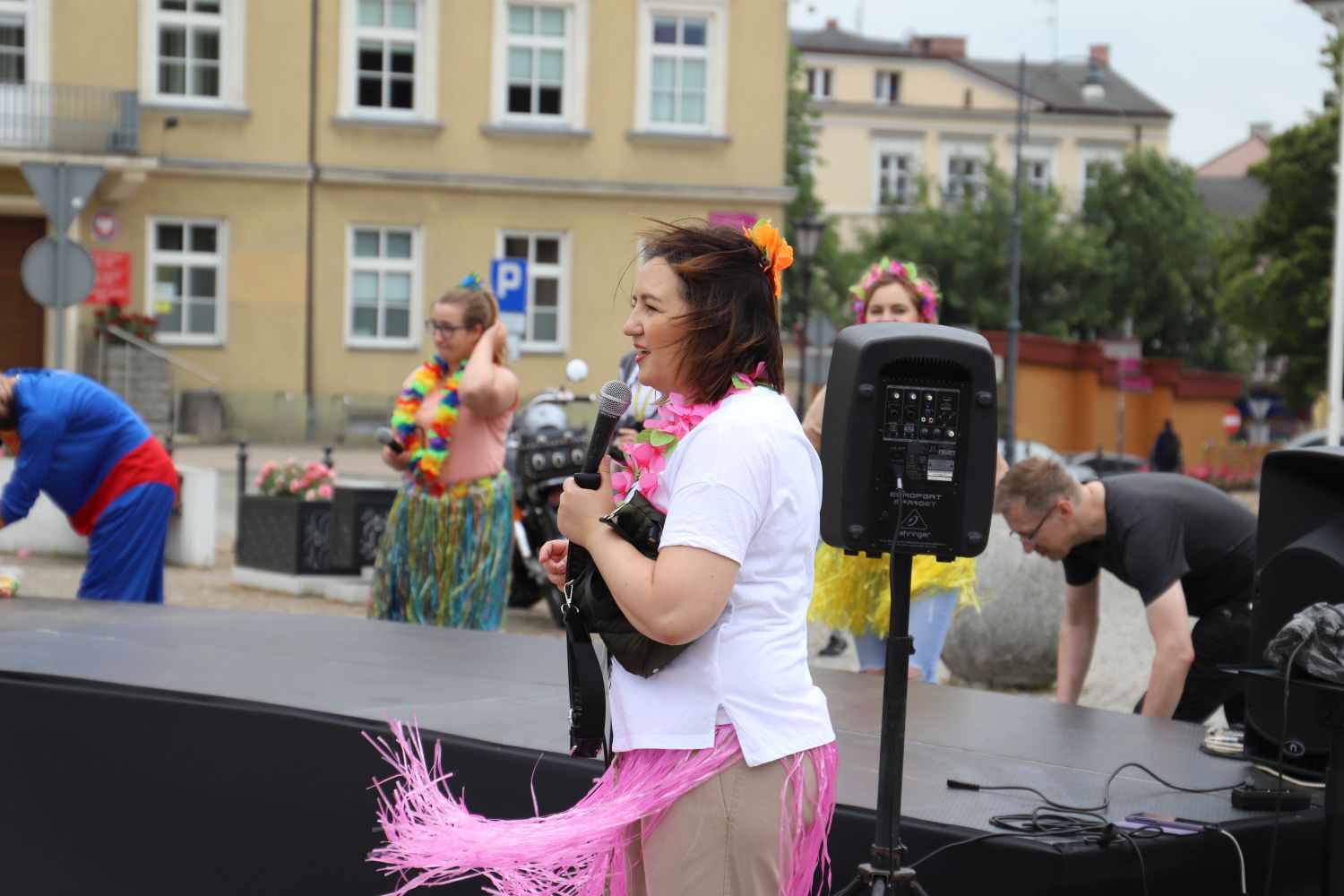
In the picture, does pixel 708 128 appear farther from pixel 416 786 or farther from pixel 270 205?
pixel 416 786

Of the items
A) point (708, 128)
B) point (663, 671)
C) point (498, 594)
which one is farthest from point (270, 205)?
point (663, 671)

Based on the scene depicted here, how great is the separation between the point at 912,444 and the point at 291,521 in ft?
28.8

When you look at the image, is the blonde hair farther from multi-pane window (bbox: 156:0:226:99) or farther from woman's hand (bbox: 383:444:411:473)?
multi-pane window (bbox: 156:0:226:99)

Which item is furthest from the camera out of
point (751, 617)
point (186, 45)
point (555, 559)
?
point (186, 45)

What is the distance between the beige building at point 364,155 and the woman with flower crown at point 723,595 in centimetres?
2387

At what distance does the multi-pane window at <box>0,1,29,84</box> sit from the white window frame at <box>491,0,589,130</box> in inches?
304

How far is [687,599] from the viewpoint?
2.47 metres

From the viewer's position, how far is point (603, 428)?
8.81 ft

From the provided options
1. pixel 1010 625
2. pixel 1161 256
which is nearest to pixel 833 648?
pixel 1010 625

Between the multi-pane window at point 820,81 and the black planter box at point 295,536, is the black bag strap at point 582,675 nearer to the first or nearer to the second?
the black planter box at point 295,536

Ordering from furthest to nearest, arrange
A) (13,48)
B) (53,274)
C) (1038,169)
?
(1038,169) → (13,48) → (53,274)

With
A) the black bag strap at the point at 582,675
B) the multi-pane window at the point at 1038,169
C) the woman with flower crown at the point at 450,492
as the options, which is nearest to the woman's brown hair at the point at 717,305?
the black bag strap at the point at 582,675

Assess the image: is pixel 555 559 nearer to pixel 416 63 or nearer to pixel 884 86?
pixel 416 63

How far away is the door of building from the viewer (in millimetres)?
27438
